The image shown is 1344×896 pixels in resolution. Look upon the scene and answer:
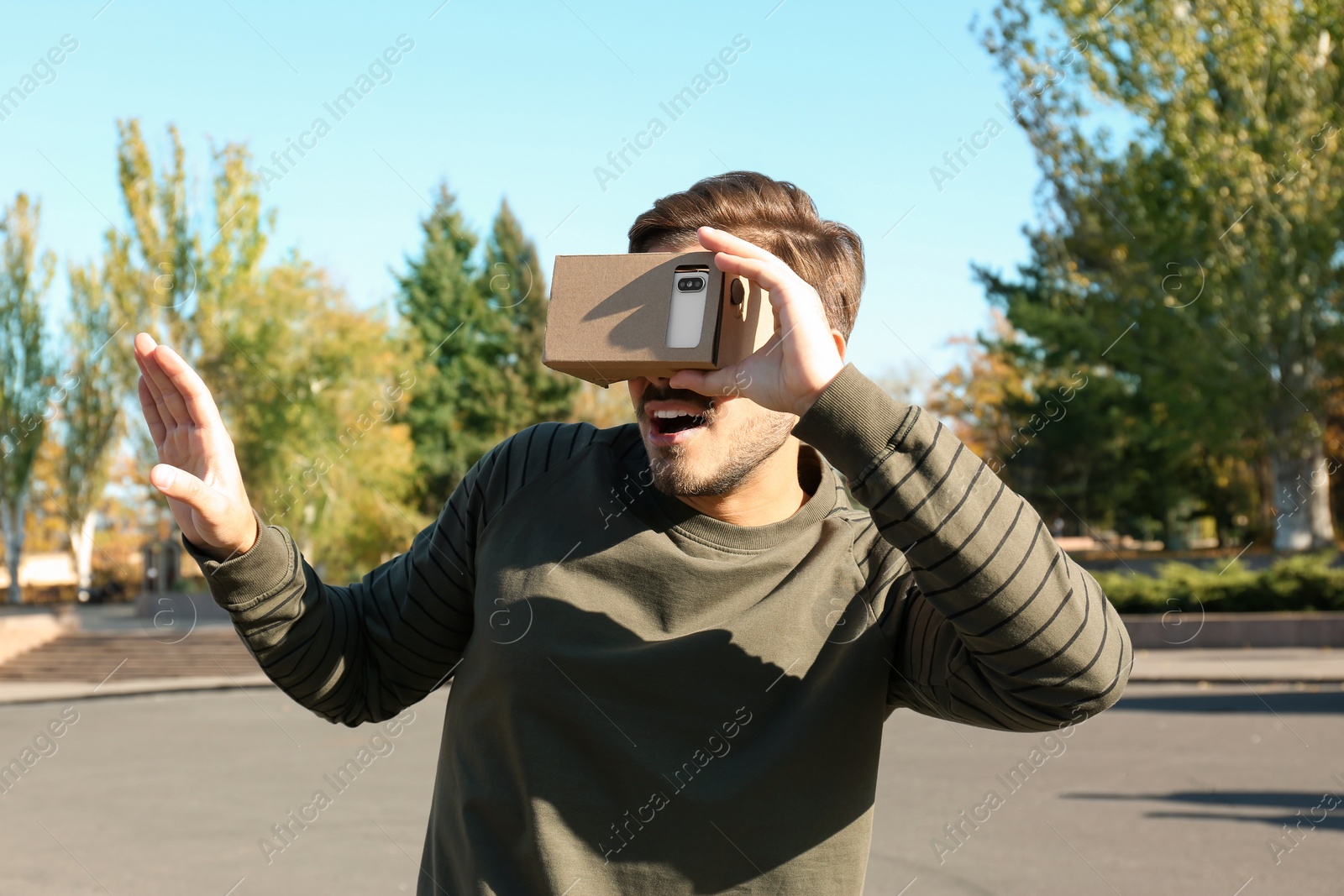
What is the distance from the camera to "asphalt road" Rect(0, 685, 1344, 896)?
6.70m

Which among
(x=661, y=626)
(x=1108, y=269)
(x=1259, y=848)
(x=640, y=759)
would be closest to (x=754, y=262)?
(x=661, y=626)

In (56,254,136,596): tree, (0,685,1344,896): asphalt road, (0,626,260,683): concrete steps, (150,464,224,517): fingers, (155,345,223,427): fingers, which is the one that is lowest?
(0,685,1344,896): asphalt road

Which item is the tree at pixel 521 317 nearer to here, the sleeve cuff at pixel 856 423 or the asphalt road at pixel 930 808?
the asphalt road at pixel 930 808

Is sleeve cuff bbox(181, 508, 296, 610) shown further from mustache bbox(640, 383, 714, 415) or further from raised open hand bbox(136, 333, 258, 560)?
mustache bbox(640, 383, 714, 415)

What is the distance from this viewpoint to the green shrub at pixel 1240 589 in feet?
61.9

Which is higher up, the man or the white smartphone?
the white smartphone

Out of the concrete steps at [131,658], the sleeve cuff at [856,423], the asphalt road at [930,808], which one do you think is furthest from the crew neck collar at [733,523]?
the concrete steps at [131,658]

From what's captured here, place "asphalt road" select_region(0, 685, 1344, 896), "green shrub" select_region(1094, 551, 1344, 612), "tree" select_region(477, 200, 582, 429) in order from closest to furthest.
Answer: "asphalt road" select_region(0, 685, 1344, 896) → "green shrub" select_region(1094, 551, 1344, 612) → "tree" select_region(477, 200, 582, 429)

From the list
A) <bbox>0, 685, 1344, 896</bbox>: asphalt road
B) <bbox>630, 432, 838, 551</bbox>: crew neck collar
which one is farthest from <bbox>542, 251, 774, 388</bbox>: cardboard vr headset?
<bbox>0, 685, 1344, 896</bbox>: asphalt road

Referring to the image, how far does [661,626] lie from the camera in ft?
5.86

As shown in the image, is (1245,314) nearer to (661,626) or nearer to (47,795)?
(47,795)

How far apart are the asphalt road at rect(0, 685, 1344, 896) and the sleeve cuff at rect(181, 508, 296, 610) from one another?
17.2 feet

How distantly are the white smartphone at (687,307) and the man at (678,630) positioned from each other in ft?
0.19

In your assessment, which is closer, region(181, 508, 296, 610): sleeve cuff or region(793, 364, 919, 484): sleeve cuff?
region(793, 364, 919, 484): sleeve cuff
